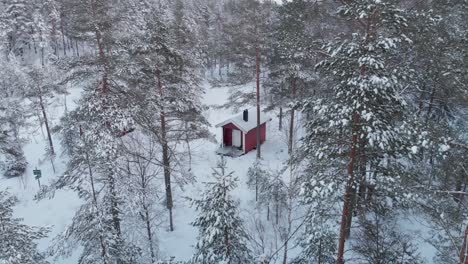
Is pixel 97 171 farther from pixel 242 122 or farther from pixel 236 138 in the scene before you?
pixel 236 138

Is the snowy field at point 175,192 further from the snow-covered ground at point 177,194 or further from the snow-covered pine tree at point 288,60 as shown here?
the snow-covered pine tree at point 288,60

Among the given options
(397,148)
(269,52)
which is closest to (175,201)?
(269,52)

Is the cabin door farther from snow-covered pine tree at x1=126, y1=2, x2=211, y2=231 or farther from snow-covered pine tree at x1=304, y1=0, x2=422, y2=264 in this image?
snow-covered pine tree at x1=304, y1=0, x2=422, y2=264

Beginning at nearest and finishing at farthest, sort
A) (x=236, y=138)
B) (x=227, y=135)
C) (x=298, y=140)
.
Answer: (x=298, y=140), (x=236, y=138), (x=227, y=135)

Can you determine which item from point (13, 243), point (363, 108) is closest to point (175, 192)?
point (13, 243)

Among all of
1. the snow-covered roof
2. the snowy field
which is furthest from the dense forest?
the snow-covered roof

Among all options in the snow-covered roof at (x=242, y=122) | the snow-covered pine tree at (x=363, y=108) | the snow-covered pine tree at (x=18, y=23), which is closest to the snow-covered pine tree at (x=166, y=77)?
the snow-covered pine tree at (x=363, y=108)
